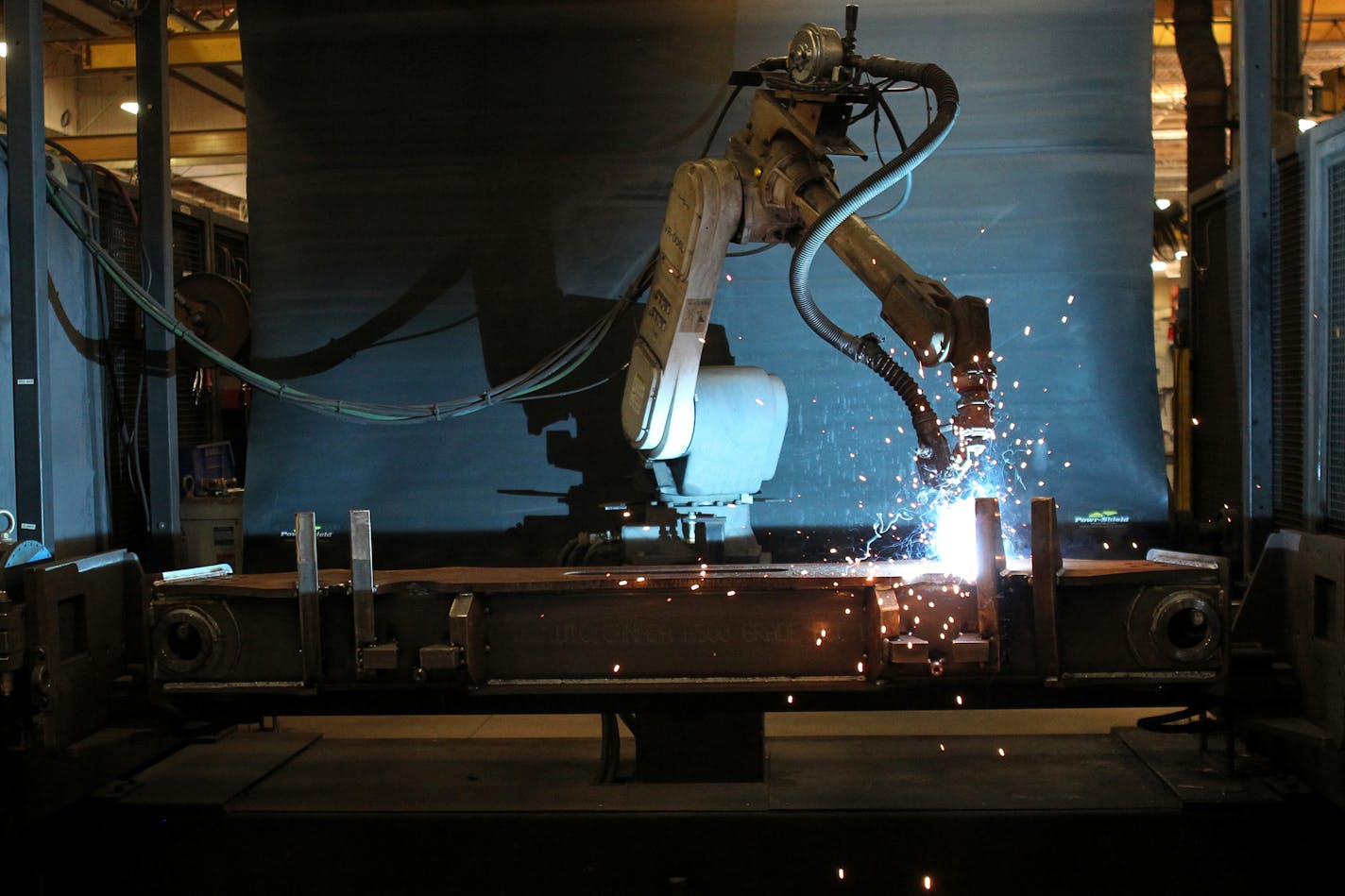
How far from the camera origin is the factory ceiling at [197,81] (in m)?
8.95

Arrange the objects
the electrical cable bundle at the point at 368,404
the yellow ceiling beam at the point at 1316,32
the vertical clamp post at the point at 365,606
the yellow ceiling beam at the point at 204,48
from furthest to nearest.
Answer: the yellow ceiling beam at the point at 1316,32, the yellow ceiling beam at the point at 204,48, the electrical cable bundle at the point at 368,404, the vertical clamp post at the point at 365,606

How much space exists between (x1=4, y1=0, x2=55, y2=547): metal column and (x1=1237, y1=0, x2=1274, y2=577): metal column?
492 cm

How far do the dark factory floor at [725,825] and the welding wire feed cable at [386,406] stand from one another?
5.27 feet

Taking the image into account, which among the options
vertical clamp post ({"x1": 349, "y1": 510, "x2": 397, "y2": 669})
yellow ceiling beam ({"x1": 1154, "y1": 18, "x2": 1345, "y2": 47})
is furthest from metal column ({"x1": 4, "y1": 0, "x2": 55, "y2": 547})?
yellow ceiling beam ({"x1": 1154, "y1": 18, "x2": 1345, "y2": 47})

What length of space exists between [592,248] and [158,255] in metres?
2.12

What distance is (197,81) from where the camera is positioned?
11000mm

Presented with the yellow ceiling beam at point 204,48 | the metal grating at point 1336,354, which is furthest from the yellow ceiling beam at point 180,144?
the metal grating at point 1336,354

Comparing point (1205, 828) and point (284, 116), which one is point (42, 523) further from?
point (1205, 828)

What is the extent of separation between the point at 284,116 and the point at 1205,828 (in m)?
5.24

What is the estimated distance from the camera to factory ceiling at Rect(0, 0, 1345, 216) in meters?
8.95

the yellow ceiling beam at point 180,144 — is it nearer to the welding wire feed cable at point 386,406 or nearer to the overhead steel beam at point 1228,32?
the welding wire feed cable at point 386,406

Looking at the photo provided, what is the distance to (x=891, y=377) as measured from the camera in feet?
12.5

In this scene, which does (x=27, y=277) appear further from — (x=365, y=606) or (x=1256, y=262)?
(x=1256, y=262)

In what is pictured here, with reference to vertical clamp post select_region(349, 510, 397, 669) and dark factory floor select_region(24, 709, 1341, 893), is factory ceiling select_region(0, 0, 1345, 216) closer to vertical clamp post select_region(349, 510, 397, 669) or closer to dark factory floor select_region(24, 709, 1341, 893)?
vertical clamp post select_region(349, 510, 397, 669)
